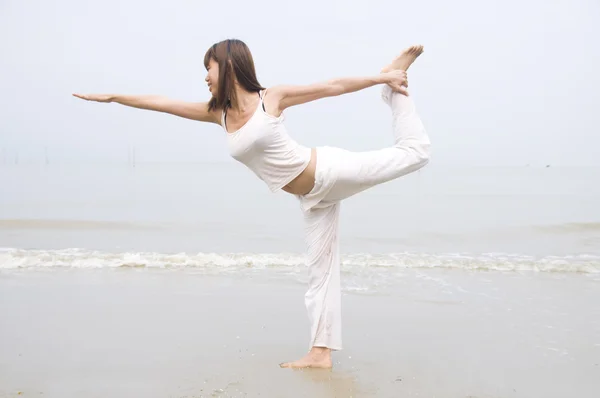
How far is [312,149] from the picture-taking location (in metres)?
3.73

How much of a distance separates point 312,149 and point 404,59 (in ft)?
2.95

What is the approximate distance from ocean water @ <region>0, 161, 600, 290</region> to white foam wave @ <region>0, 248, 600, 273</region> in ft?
0.05

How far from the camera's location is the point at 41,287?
6238 mm

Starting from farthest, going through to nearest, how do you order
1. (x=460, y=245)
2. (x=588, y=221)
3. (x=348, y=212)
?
1. (x=348, y=212)
2. (x=588, y=221)
3. (x=460, y=245)

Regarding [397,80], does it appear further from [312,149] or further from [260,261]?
[260,261]

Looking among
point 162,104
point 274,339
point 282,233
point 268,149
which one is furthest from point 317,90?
point 282,233

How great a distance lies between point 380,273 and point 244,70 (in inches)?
175

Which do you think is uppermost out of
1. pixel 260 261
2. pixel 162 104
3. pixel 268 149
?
pixel 162 104

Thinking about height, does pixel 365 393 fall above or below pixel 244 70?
below

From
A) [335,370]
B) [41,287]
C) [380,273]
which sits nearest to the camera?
[335,370]

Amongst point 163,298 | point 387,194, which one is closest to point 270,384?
point 163,298

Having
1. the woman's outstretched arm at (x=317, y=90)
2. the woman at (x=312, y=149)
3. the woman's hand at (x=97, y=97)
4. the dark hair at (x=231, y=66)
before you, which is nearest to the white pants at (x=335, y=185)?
the woman at (x=312, y=149)

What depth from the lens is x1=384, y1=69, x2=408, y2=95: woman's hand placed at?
12.4ft

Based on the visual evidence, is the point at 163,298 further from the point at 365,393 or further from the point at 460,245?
the point at 460,245
